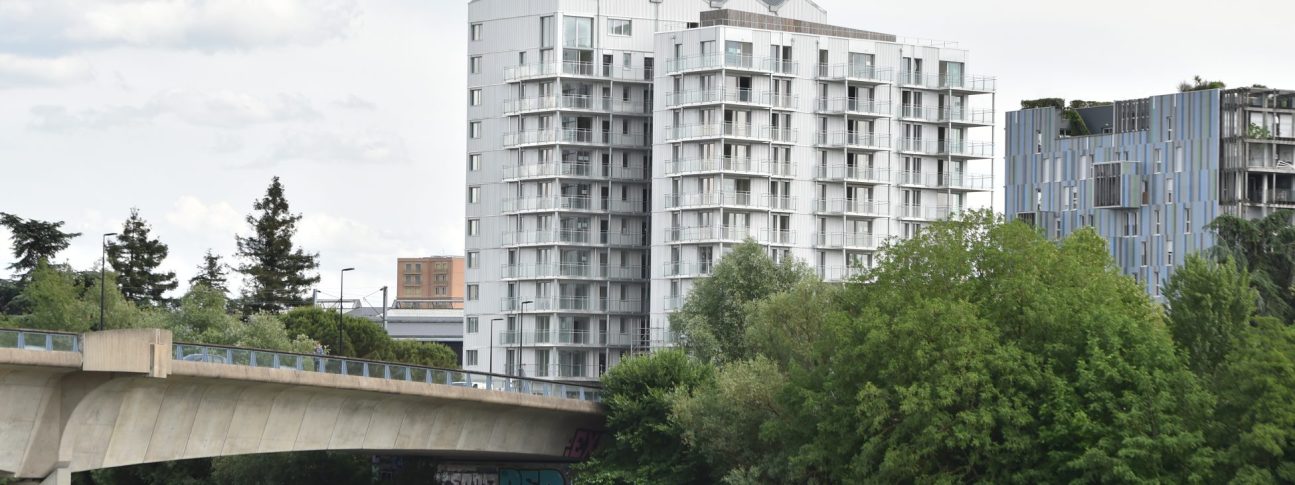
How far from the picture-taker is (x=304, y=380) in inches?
2859

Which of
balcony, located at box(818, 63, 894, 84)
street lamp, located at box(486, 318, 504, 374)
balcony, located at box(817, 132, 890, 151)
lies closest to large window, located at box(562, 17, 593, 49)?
balcony, located at box(818, 63, 894, 84)

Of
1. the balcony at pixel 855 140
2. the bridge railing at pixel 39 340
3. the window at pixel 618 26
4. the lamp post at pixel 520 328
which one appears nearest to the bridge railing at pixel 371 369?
the bridge railing at pixel 39 340

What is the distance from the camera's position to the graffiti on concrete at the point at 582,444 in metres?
93.0

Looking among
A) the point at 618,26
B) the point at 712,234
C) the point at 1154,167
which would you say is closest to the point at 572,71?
the point at 618,26

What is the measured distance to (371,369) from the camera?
77.6 meters

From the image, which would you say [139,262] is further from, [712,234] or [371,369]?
[371,369]

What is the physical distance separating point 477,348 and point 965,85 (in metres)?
45.6

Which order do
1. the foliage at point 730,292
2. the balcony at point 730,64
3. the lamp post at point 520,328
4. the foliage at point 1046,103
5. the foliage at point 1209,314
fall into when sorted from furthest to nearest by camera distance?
the foliage at point 1046,103 < the lamp post at point 520,328 < the balcony at point 730,64 < the foliage at point 730,292 < the foliage at point 1209,314

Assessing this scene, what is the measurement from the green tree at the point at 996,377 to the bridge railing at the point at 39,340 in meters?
26.9

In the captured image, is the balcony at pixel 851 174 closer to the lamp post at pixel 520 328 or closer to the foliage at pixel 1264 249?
the lamp post at pixel 520 328

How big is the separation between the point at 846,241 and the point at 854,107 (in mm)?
10754

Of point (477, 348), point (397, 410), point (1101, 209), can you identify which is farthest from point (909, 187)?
point (397, 410)

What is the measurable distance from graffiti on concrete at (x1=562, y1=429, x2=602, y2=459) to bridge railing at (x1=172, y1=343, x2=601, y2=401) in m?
1.82

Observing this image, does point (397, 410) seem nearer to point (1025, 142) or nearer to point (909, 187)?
point (909, 187)
